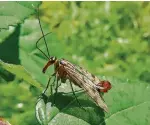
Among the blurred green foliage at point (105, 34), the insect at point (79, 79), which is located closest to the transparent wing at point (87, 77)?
the insect at point (79, 79)

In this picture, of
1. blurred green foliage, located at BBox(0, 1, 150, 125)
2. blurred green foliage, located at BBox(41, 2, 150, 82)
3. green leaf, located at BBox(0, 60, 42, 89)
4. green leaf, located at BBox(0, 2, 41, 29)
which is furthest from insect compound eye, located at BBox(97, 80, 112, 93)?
blurred green foliage, located at BBox(41, 2, 150, 82)

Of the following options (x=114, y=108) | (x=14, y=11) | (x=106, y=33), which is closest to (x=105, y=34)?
(x=106, y=33)

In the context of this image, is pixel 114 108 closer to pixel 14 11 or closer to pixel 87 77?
pixel 87 77

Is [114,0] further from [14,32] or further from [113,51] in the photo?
[14,32]

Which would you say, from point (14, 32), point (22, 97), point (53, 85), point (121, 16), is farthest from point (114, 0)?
point (53, 85)

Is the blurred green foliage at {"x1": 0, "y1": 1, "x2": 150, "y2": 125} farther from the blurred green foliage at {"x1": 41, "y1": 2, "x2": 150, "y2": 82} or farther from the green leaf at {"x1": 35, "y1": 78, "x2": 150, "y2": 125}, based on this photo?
the green leaf at {"x1": 35, "y1": 78, "x2": 150, "y2": 125}
